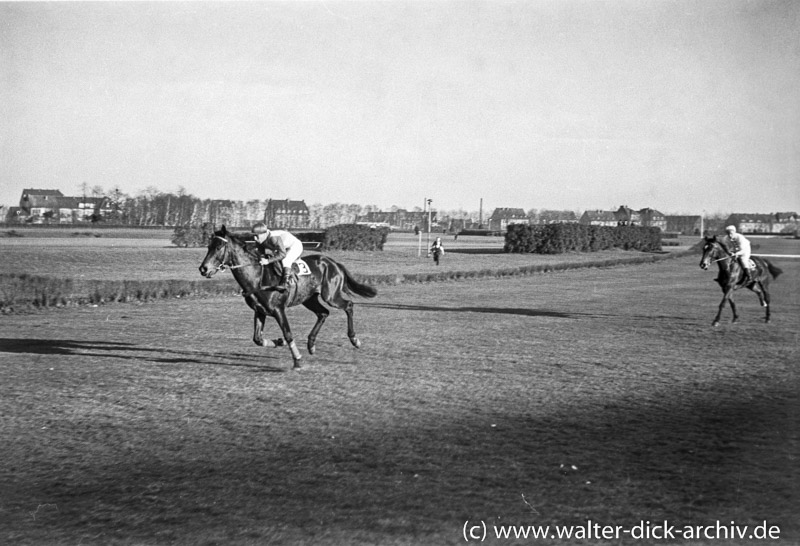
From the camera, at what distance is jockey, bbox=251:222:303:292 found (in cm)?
1059

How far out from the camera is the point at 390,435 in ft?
23.0

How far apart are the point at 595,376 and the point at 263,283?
4.78m

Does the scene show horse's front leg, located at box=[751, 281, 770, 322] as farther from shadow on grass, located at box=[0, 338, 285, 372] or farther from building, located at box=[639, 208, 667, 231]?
building, located at box=[639, 208, 667, 231]

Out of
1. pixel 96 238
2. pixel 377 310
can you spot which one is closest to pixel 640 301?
pixel 377 310

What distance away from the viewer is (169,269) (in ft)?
105

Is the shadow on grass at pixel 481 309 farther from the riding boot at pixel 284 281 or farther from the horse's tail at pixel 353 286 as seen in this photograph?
the riding boot at pixel 284 281

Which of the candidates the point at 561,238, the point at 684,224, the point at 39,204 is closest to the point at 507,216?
the point at 684,224

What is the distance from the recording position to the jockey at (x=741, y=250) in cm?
1527

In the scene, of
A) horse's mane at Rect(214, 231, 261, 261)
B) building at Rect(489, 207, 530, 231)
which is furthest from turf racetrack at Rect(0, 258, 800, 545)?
building at Rect(489, 207, 530, 231)

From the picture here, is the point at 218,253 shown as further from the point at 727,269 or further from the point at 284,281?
the point at 727,269

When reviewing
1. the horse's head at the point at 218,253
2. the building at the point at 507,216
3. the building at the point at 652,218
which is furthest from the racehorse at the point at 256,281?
the building at the point at 507,216

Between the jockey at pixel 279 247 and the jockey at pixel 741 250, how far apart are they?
30.8ft

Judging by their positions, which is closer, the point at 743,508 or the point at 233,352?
the point at 743,508

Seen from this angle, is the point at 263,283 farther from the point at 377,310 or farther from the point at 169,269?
the point at 169,269
